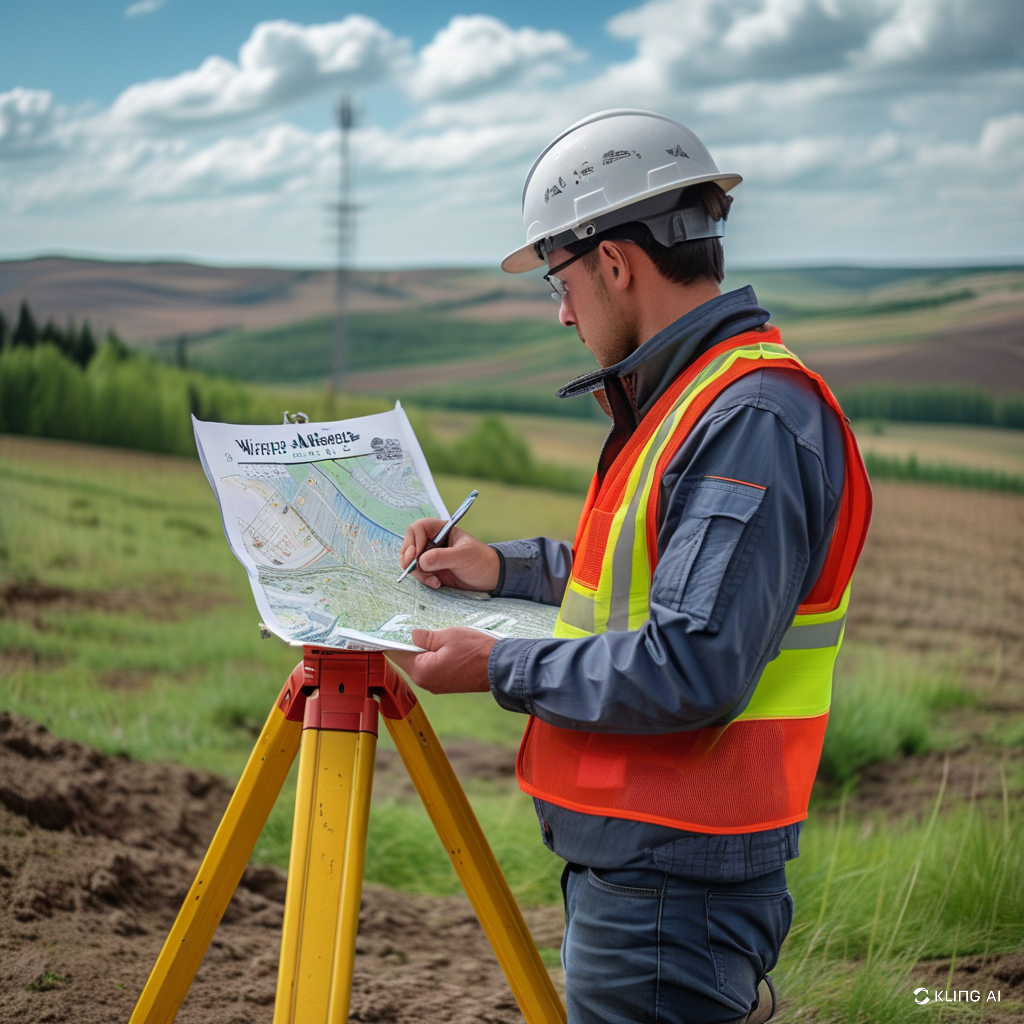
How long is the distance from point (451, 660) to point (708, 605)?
0.46m

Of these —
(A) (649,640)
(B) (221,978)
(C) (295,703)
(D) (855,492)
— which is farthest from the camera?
(B) (221,978)

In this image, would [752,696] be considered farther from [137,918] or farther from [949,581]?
[949,581]

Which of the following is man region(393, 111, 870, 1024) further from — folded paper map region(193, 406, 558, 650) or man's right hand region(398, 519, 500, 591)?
man's right hand region(398, 519, 500, 591)

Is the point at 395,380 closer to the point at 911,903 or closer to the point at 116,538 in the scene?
the point at 116,538

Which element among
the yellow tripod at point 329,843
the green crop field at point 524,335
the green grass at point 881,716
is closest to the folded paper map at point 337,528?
the yellow tripod at point 329,843

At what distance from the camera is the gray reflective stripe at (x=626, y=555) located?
1614mm

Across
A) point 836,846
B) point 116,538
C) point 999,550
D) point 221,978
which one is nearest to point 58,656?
point 116,538

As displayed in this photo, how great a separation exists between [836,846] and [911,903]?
30 cm

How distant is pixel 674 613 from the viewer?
143cm

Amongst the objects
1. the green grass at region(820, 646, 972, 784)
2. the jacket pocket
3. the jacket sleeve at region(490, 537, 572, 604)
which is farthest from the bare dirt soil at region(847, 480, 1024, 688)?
the jacket pocket

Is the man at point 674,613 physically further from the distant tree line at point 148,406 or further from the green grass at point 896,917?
the distant tree line at point 148,406

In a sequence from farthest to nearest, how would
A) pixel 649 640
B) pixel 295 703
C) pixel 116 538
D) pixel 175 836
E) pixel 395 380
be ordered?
pixel 395 380
pixel 116 538
pixel 175 836
pixel 295 703
pixel 649 640

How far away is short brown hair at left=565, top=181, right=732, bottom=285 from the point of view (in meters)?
1.75

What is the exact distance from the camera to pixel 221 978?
3223mm
